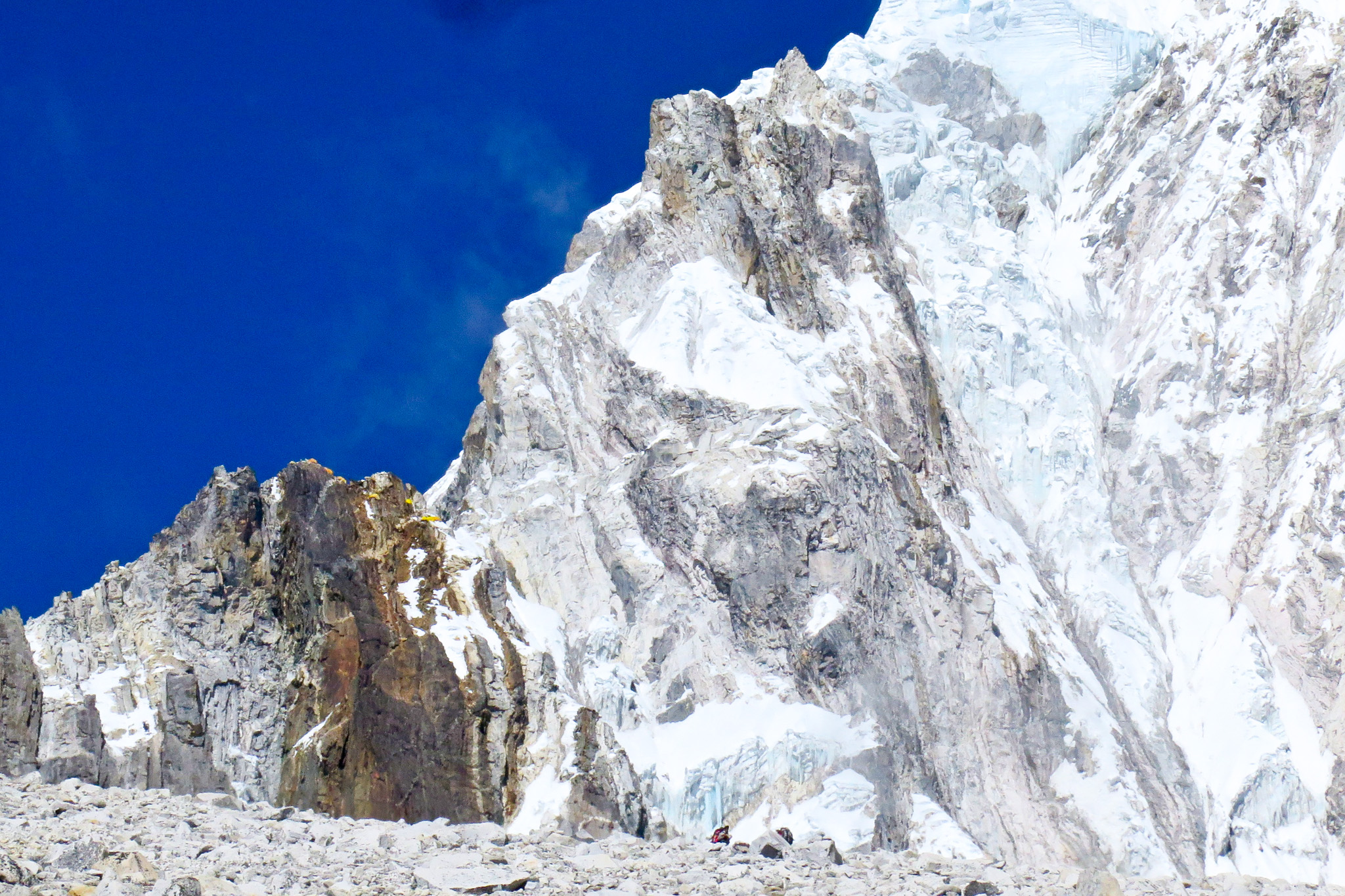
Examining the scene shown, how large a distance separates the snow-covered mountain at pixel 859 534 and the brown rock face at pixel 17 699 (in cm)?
38

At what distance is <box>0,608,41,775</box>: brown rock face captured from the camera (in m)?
39.5

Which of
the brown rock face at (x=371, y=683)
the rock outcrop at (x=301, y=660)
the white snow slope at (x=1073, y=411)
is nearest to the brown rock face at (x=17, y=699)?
the rock outcrop at (x=301, y=660)

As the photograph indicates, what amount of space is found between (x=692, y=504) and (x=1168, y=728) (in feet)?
95.3

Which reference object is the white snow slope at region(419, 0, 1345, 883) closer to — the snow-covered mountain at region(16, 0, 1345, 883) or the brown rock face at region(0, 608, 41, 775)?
the snow-covered mountain at region(16, 0, 1345, 883)

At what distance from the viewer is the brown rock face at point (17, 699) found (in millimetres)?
39500

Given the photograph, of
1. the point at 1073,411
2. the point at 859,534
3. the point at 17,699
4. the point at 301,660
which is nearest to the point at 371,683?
the point at 301,660

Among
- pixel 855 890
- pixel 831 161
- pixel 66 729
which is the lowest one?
pixel 855 890

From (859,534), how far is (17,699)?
135 feet

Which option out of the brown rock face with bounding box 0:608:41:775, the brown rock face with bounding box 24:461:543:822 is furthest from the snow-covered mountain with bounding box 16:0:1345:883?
the brown rock face with bounding box 0:608:41:775

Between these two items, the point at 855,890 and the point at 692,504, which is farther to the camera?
the point at 692,504

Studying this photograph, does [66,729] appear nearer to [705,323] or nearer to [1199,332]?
[705,323]

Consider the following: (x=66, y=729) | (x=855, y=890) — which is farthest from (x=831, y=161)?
(x=855, y=890)

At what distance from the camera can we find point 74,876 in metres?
17.9

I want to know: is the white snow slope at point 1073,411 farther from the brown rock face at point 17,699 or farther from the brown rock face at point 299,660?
the brown rock face at point 17,699
